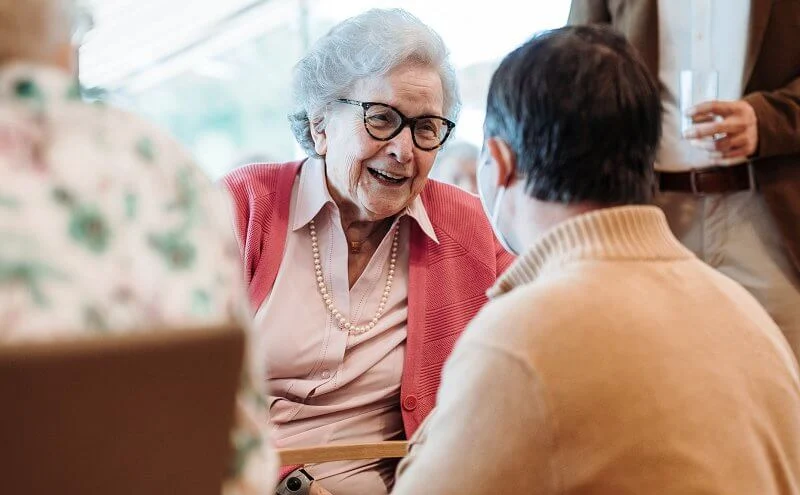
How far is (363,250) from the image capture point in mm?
2172

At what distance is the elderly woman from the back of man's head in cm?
76

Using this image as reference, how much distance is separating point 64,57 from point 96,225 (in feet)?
0.63

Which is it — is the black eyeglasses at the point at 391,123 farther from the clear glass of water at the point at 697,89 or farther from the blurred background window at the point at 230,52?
the blurred background window at the point at 230,52

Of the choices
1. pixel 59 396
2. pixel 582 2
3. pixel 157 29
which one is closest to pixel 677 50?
pixel 582 2

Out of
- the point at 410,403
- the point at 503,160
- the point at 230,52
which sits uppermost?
the point at 503,160

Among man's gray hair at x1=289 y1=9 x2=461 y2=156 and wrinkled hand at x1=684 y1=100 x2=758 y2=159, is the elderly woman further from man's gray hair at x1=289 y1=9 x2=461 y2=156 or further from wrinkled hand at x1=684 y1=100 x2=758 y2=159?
wrinkled hand at x1=684 y1=100 x2=758 y2=159

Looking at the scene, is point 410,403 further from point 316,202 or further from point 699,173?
point 699,173

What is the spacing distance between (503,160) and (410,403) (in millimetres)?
751

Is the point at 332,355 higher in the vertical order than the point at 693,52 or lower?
lower

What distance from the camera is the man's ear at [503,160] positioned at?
1403mm

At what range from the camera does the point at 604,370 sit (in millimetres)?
1146

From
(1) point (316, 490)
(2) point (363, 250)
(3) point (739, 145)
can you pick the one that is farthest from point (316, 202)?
(3) point (739, 145)

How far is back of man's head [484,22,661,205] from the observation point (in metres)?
1.29

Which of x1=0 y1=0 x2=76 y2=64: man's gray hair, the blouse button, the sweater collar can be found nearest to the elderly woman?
the blouse button
